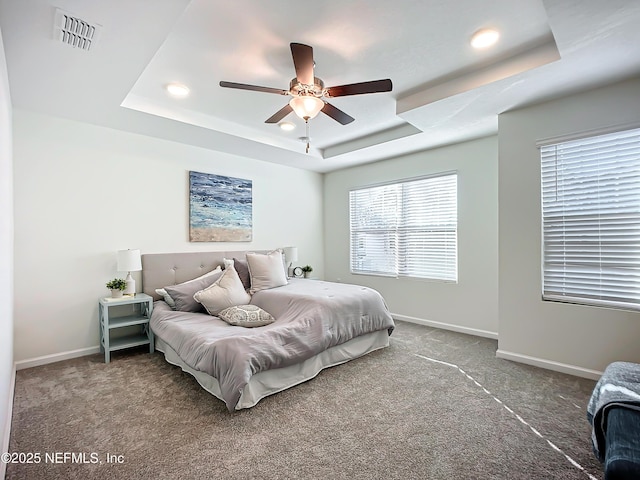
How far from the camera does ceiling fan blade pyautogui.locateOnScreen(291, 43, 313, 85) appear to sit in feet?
6.61

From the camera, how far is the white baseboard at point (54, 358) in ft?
10.1

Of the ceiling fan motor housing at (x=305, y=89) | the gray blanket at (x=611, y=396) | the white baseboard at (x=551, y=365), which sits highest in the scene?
the ceiling fan motor housing at (x=305, y=89)

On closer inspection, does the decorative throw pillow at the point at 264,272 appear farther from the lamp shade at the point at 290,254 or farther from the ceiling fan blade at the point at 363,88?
the ceiling fan blade at the point at 363,88

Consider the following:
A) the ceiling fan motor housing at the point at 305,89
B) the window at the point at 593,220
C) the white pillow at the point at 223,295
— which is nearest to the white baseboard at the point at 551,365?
the window at the point at 593,220

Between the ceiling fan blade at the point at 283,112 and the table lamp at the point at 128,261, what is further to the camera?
the table lamp at the point at 128,261

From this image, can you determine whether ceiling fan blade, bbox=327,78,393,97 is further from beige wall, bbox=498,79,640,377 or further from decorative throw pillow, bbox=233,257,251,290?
decorative throw pillow, bbox=233,257,251,290

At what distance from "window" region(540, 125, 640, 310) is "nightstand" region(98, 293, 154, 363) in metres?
4.14

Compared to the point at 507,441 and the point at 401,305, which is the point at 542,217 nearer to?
the point at 507,441

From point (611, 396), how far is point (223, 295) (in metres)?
3.13

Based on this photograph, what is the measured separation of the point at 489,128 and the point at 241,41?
294 centimetres

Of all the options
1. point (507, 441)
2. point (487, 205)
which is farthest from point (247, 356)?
point (487, 205)

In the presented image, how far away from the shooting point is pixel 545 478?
5.43 ft

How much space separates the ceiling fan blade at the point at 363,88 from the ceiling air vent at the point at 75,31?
1.55 meters

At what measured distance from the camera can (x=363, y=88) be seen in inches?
90.0
